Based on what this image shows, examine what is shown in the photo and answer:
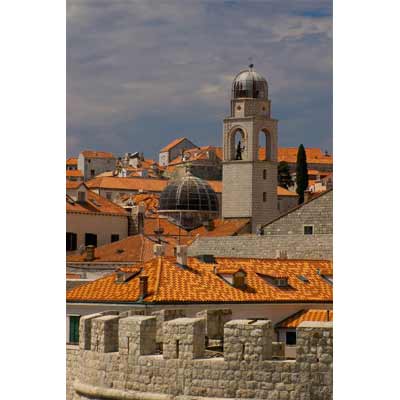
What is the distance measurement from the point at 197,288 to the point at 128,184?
68.3 meters

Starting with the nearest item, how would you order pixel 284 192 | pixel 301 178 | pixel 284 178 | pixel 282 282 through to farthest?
pixel 282 282 < pixel 284 192 < pixel 301 178 < pixel 284 178

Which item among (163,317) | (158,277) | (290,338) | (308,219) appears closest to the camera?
(163,317)

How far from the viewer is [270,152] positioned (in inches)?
2223

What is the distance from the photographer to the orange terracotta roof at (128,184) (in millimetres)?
84250

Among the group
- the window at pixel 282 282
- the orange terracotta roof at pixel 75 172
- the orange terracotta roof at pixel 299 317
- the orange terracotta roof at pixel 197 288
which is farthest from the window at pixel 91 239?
the orange terracotta roof at pixel 75 172

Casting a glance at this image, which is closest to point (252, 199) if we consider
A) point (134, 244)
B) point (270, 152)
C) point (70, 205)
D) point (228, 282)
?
point (270, 152)

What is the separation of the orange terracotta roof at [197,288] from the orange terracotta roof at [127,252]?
1174cm

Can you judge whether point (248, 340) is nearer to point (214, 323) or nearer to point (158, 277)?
point (214, 323)

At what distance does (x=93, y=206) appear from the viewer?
4375 centimetres

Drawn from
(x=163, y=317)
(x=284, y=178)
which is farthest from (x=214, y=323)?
(x=284, y=178)

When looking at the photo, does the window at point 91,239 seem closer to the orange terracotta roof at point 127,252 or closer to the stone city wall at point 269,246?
the orange terracotta roof at point 127,252

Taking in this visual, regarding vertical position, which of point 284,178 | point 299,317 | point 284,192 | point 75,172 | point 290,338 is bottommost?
point 290,338
